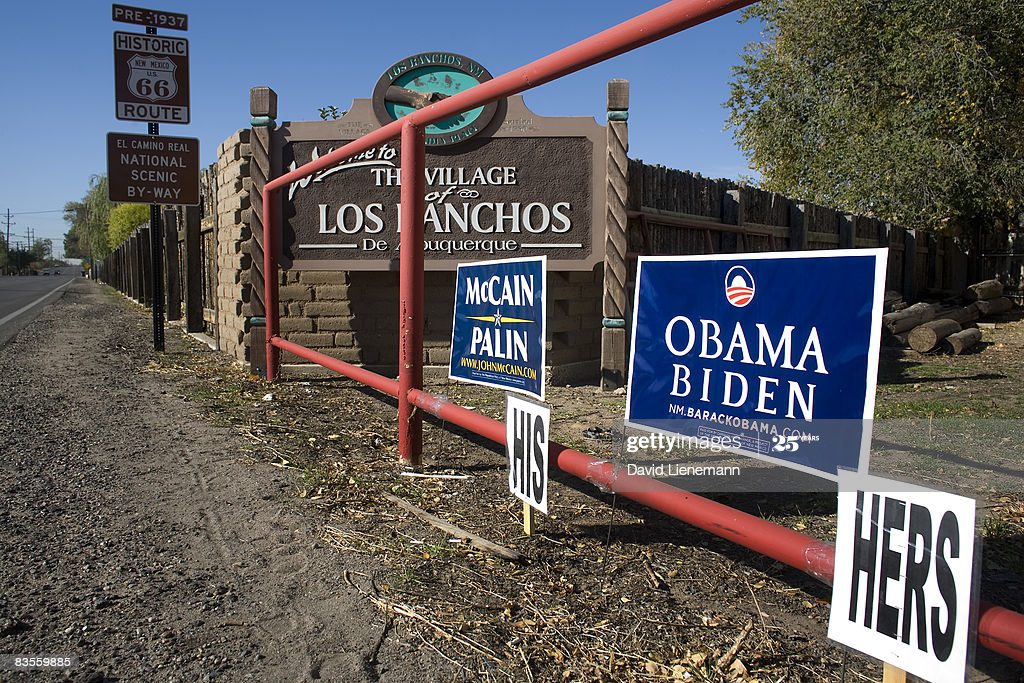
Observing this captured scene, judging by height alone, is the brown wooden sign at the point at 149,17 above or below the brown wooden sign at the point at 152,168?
above

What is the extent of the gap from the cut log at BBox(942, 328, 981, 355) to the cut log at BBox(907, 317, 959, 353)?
0.11 meters

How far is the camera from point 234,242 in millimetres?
9070

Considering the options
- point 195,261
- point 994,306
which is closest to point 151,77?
point 195,261

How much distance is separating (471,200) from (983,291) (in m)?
13.2

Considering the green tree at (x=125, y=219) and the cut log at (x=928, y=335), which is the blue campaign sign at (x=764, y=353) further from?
the green tree at (x=125, y=219)

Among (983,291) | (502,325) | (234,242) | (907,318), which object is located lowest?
(907,318)

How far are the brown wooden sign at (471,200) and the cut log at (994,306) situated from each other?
1204cm

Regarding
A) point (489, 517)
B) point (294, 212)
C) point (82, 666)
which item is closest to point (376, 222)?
point (294, 212)

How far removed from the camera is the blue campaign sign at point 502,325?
4.08 metres

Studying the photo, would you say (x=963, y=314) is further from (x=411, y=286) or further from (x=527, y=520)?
(x=527, y=520)

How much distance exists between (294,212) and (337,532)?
16.1 feet

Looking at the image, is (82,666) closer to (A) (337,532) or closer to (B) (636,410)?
(A) (337,532)

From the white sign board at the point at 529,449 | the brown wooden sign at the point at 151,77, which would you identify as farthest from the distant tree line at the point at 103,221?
the white sign board at the point at 529,449

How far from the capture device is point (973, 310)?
1563 centimetres
